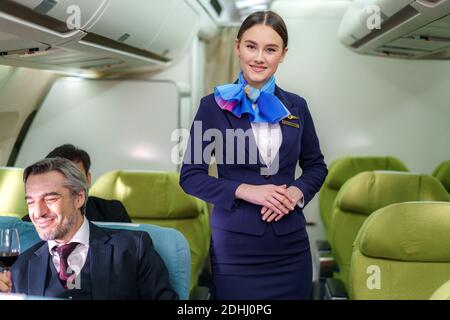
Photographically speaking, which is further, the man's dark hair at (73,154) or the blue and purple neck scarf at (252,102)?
the man's dark hair at (73,154)

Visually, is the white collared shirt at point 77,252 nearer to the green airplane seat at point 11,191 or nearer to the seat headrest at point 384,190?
the green airplane seat at point 11,191

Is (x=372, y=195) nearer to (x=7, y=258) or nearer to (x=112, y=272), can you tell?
(x=112, y=272)

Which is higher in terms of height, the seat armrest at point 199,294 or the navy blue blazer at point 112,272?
the navy blue blazer at point 112,272

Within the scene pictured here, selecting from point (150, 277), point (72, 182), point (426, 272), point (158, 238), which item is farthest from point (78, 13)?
point (426, 272)

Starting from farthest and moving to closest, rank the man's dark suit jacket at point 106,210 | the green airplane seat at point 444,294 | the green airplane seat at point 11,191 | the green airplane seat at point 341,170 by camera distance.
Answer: the green airplane seat at point 341,170, the man's dark suit jacket at point 106,210, the green airplane seat at point 11,191, the green airplane seat at point 444,294

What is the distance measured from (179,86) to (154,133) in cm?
38

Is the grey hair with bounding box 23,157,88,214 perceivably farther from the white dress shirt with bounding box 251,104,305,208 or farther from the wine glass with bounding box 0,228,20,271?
the white dress shirt with bounding box 251,104,305,208

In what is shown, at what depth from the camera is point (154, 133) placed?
3.27 meters

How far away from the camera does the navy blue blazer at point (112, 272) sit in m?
1.60

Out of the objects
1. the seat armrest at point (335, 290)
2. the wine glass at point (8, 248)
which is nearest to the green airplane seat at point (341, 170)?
the seat armrest at point (335, 290)

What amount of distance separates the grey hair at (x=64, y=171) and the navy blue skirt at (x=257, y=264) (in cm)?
42

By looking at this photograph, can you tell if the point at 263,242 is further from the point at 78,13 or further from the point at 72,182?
the point at 78,13

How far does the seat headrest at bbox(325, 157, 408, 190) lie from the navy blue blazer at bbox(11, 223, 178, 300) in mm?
2175

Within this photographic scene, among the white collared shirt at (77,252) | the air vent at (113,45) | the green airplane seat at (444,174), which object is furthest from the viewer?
the green airplane seat at (444,174)
